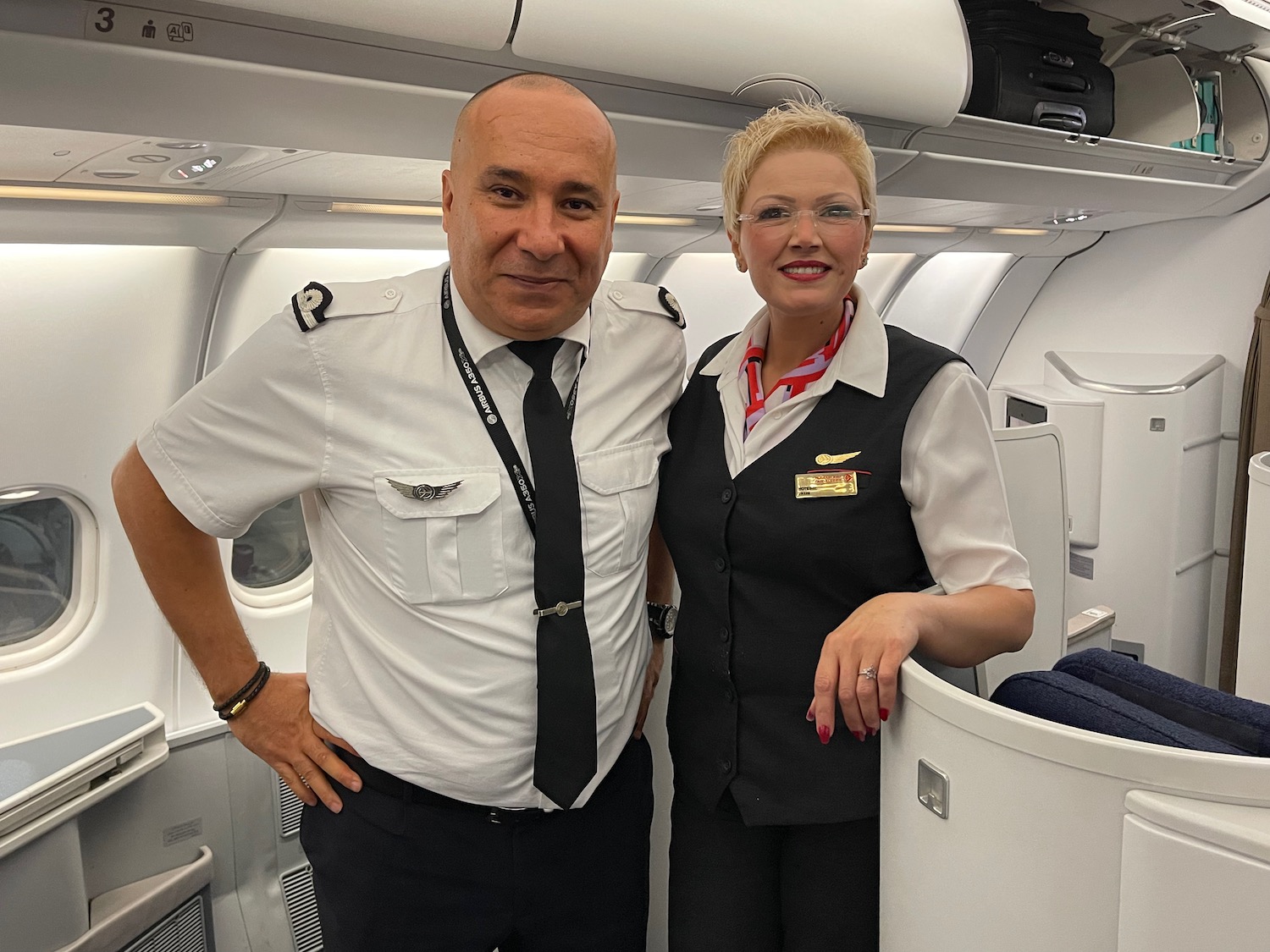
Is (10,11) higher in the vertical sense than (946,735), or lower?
higher

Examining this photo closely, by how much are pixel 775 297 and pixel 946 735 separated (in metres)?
0.85

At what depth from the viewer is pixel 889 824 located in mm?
1242

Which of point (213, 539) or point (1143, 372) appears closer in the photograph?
point (213, 539)

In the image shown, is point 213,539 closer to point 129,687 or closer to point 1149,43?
point 129,687

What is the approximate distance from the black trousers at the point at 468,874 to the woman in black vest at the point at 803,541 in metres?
0.15

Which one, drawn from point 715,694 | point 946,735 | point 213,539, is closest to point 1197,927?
point 946,735

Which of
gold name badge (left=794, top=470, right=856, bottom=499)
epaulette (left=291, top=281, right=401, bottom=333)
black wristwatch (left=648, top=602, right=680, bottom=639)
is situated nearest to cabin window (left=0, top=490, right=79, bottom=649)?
epaulette (left=291, top=281, right=401, bottom=333)

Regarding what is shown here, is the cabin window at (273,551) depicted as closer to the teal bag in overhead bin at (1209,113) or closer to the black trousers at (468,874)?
the black trousers at (468,874)

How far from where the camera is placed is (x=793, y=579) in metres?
1.57

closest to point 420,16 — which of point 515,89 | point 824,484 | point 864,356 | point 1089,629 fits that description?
point 515,89

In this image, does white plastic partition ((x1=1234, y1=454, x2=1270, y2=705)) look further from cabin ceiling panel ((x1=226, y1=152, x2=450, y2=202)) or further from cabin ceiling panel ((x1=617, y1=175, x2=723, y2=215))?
cabin ceiling panel ((x1=226, y1=152, x2=450, y2=202))

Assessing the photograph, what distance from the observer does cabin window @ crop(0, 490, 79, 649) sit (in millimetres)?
3053

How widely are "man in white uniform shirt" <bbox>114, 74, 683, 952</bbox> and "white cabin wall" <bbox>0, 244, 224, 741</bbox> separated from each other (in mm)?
1517

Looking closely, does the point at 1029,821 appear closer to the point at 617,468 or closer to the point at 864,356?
the point at 864,356
